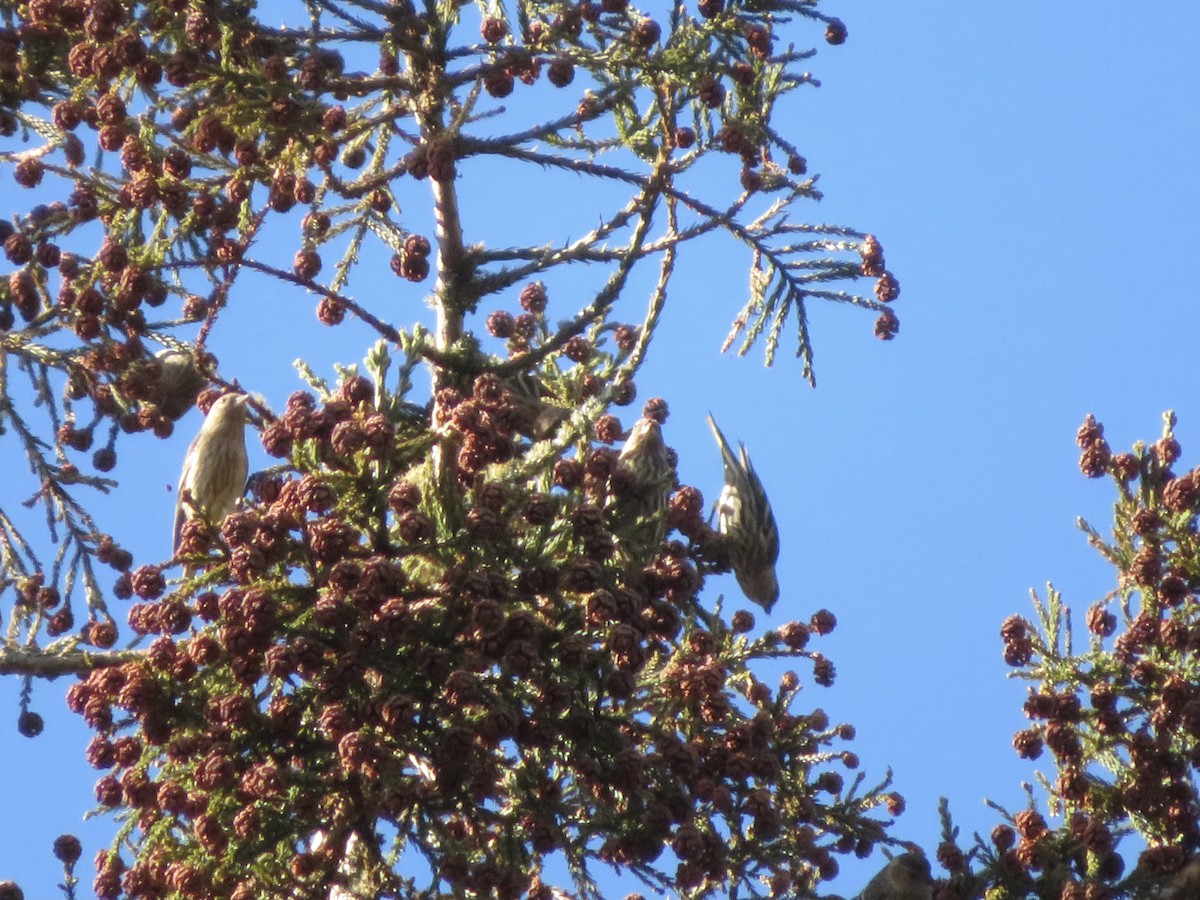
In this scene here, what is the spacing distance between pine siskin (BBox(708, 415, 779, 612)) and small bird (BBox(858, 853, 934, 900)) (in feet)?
6.25

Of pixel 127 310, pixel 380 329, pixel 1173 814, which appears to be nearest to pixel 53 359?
pixel 127 310

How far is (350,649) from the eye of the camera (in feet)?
11.8

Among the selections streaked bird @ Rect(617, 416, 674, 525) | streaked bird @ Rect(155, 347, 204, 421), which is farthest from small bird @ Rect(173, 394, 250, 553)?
streaked bird @ Rect(617, 416, 674, 525)

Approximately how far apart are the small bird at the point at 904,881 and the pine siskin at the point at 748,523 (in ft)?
6.25

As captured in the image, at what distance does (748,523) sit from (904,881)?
219 centimetres

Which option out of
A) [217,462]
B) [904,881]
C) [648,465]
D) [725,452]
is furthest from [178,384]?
[904,881]

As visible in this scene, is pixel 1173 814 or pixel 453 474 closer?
pixel 453 474

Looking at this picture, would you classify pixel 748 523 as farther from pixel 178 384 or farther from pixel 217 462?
pixel 178 384

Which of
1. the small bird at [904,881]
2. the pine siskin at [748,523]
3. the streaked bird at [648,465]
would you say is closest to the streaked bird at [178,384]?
the streaked bird at [648,465]

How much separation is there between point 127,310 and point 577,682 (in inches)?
80.1

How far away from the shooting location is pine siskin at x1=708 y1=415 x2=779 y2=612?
6.71 metres

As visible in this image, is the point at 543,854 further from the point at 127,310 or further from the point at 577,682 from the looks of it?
the point at 127,310

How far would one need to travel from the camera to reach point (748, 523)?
6734mm

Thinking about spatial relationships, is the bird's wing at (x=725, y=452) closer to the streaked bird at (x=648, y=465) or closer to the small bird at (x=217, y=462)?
the streaked bird at (x=648, y=465)
